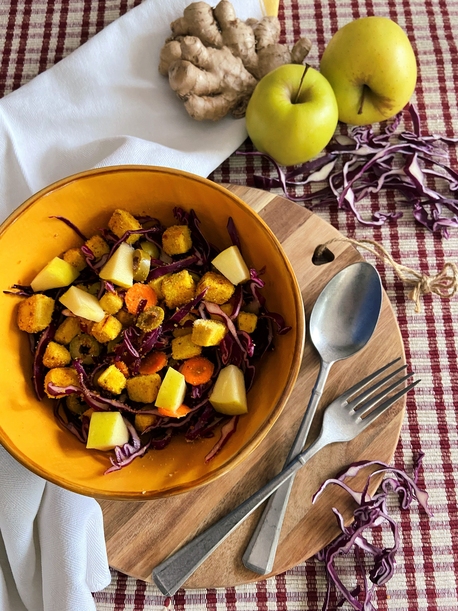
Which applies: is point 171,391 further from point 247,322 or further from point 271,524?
point 271,524

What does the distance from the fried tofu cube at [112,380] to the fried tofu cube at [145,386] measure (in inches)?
1.0

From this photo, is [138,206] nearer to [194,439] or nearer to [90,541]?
[194,439]

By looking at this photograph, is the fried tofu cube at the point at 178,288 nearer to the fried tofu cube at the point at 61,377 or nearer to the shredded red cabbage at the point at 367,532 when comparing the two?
the fried tofu cube at the point at 61,377

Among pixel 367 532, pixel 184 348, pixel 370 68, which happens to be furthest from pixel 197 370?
Result: pixel 370 68

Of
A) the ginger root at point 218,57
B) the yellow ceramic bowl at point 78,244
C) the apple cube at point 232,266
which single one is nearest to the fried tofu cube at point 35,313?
the yellow ceramic bowl at point 78,244

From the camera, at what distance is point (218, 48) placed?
1.72 metres

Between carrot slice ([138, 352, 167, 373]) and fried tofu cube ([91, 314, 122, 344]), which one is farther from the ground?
fried tofu cube ([91, 314, 122, 344])

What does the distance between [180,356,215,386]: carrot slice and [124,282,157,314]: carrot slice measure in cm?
16

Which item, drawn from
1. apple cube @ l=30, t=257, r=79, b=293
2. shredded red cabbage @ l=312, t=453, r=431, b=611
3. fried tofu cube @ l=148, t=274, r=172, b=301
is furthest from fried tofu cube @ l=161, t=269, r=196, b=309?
shredded red cabbage @ l=312, t=453, r=431, b=611

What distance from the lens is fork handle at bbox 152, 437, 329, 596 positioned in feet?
4.42

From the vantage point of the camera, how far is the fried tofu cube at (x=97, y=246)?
4.61ft

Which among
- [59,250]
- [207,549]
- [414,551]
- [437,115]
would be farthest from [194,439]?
[437,115]

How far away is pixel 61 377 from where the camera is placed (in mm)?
1291

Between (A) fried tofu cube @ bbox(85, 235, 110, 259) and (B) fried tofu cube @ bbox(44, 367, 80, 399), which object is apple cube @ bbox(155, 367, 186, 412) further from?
(A) fried tofu cube @ bbox(85, 235, 110, 259)
